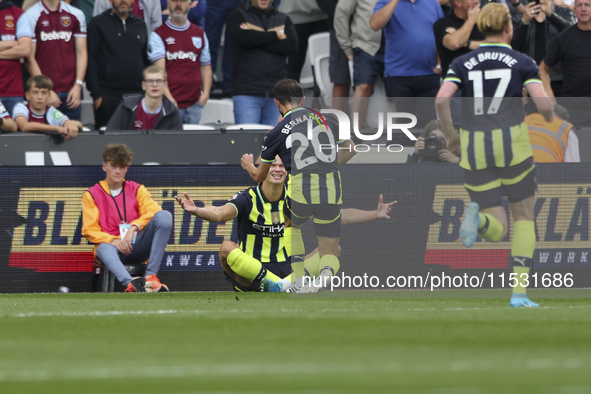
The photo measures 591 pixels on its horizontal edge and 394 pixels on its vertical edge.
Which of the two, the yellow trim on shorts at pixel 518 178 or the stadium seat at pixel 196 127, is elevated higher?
the yellow trim on shorts at pixel 518 178

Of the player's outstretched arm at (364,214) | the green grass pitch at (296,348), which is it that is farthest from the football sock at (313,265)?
the green grass pitch at (296,348)

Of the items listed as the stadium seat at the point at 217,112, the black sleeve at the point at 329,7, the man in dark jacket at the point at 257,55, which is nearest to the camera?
the man in dark jacket at the point at 257,55

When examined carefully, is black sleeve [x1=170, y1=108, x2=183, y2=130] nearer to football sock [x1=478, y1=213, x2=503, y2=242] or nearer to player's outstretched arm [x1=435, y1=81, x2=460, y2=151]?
player's outstretched arm [x1=435, y1=81, x2=460, y2=151]

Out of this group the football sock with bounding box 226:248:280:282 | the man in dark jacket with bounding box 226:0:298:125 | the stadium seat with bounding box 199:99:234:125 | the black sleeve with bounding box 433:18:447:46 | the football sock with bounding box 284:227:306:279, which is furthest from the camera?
the stadium seat with bounding box 199:99:234:125

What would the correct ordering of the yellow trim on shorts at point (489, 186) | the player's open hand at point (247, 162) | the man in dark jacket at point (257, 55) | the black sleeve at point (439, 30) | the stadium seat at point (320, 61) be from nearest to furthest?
the yellow trim on shorts at point (489, 186), the player's open hand at point (247, 162), the black sleeve at point (439, 30), the man in dark jacket at point (257, 55), the stadium seat at point (320, 61)

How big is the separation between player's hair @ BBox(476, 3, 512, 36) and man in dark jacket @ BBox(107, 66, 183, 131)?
16.1 feet

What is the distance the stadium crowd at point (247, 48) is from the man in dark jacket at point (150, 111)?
45 millimetres

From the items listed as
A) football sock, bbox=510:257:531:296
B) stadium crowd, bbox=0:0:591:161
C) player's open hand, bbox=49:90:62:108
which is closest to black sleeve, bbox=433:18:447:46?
stadium crowd, bbox=0:0:591:161

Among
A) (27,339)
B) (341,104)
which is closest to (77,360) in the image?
(27,339)

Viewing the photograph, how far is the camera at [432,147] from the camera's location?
8.34 meters

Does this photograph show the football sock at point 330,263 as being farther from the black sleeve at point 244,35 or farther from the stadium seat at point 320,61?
the stadium seat at point 320,61

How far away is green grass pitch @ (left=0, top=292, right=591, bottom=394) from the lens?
3.95 m

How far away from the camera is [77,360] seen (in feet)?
15.2

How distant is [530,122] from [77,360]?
4465 millimetres
